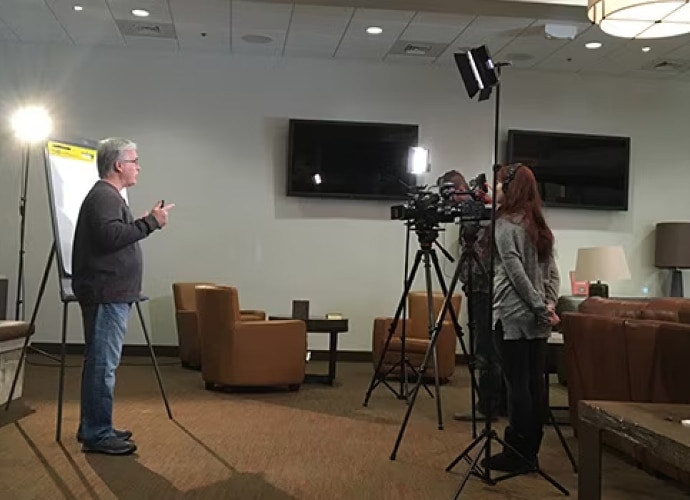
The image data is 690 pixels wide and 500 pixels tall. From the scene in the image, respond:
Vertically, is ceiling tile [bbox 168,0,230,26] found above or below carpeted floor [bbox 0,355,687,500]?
above

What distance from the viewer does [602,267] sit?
6152mm

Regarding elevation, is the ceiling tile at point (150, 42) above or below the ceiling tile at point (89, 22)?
below

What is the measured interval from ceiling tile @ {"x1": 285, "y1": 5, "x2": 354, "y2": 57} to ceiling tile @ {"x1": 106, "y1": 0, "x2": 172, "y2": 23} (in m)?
1.09

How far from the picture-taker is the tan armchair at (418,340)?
5.81 metres

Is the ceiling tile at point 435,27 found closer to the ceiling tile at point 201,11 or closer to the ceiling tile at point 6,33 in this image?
the ceiling tile at point 201,11

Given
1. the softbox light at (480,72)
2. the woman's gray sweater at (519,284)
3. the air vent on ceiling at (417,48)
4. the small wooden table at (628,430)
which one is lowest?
the small wooden table at (628,430)

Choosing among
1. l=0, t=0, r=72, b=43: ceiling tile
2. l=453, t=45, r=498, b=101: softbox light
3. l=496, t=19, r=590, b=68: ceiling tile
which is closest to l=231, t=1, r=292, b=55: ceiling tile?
l=0, t=0, r=72, b=43: ceiling tile

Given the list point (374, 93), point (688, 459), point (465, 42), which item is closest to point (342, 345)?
point (374, 93)

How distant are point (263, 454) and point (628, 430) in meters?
1.93

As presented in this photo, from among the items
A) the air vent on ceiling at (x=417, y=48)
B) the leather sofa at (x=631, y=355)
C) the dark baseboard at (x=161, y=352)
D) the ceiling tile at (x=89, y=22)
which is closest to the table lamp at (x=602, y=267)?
the dark baseboard at (x=161, y=352)

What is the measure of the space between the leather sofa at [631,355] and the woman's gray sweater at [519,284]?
52 centimetres

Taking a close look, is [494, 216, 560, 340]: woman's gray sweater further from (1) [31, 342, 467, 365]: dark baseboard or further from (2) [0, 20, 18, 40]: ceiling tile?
(2) [0, 20, 18, 40]: ceiling tile

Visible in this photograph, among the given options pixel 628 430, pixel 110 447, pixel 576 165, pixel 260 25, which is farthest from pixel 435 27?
pixel 628 430

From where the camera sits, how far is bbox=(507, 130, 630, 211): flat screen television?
7434mm
